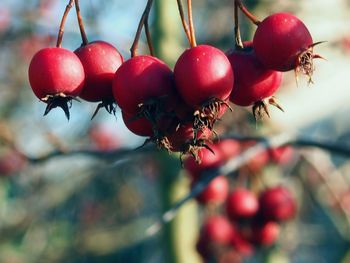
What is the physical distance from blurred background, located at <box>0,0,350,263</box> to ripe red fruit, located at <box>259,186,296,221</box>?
204 mm

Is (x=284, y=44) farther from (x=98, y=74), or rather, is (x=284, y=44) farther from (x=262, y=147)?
(x=262, y=147)

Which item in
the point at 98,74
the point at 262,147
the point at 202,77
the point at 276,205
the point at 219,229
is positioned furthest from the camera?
the point at 219,229

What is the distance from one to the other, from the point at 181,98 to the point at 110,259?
15.4 ft

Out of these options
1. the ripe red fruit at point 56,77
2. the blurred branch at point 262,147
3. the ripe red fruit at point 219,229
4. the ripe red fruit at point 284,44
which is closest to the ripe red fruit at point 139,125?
the ripe red fruit at point 56,77

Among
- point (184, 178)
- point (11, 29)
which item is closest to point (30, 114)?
point (11, 29)

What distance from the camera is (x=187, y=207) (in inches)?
129

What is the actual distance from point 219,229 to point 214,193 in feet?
0.81

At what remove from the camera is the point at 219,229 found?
11.5 feet

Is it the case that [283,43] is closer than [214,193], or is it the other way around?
[283,43]

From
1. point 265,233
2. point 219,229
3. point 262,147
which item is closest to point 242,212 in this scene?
point 265,233

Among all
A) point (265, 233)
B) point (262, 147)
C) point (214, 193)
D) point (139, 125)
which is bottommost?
point (265, 233)

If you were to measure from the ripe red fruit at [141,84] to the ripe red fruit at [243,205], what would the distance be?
6.63 feet

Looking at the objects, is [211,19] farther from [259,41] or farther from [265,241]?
[259,41]

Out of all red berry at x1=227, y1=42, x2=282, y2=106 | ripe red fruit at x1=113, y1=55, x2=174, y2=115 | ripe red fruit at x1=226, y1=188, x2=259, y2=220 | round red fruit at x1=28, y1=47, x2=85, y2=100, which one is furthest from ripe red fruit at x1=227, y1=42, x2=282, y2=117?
ripe red fruit at x1=226, y1=188, x2=259, y2=220
